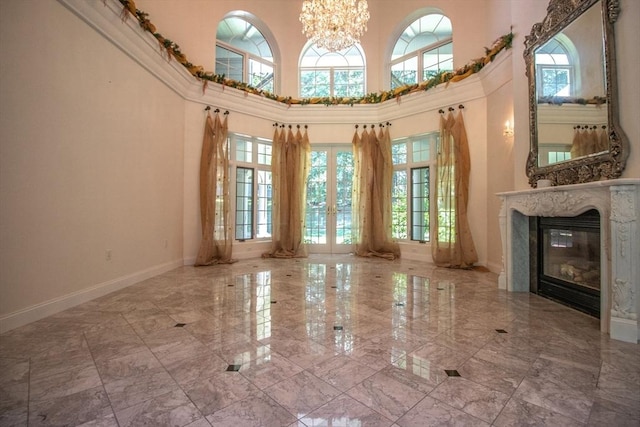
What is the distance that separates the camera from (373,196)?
6.44 meters

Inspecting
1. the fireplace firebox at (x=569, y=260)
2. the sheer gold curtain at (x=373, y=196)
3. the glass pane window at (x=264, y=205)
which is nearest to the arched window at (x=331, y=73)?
the sheer gold curtain at (x=373, y=196)

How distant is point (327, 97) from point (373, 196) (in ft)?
8.00

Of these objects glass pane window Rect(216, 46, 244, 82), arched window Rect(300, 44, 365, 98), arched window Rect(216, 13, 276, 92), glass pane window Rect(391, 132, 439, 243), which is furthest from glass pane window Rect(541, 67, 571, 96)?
glass pane window Rect(216, 46, 244, 82)

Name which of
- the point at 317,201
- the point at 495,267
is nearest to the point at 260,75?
the point at 317,201

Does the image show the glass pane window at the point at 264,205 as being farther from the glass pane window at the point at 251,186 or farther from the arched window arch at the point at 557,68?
the arched window arch at the point at 557,68

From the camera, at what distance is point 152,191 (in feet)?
14.7

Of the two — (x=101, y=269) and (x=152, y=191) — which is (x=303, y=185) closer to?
(x=152, y=191)

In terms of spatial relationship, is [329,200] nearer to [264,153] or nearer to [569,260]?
[264,153]

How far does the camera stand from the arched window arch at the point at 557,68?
3049 mm

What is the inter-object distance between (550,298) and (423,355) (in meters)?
2.38

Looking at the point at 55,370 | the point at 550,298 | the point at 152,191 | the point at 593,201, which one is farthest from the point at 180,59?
the point at 550,298

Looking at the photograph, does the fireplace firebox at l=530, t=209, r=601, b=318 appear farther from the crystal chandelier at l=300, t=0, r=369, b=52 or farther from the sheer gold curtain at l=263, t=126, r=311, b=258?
the sheer gold curtain at l=263, t=126, r=311, b=258

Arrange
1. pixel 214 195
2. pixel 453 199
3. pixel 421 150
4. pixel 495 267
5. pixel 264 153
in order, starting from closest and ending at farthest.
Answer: pixel 495 267, pixel 453 199, pixel 214 195, pixel 421 150, pixel 264 153

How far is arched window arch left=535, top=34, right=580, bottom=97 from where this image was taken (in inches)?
120
